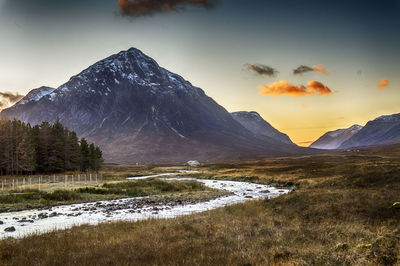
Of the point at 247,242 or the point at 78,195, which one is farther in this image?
the point at 78,195

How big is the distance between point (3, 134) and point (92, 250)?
76060 millimetres

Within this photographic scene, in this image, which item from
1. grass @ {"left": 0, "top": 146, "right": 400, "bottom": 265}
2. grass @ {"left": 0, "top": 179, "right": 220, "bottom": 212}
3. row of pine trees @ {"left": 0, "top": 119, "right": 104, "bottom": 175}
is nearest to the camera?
grass @ {"left": 0, "top": 146, "right": 400, "bottom": 265}

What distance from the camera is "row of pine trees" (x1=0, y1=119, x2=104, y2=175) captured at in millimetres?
69250

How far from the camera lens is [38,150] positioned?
76562 mm

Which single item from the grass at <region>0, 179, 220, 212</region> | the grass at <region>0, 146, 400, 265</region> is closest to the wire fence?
the grass at <region>0, 179, 220, 212</region>

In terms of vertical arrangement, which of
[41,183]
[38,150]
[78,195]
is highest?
[38,150]

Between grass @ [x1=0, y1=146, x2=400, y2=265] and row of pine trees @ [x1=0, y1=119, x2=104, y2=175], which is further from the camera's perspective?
row of pine trees @ [x1=0, y1=119, x2=104, y2=175]

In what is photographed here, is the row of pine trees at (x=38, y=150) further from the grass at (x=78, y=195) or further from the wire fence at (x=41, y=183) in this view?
the grass at (x=78, y=195)

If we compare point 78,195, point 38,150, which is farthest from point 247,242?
point 38,150

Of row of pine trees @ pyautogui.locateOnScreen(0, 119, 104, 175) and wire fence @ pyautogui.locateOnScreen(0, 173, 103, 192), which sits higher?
row of pine trees @ pyautogui.locateOnScreen(0, 119, 104, 175)

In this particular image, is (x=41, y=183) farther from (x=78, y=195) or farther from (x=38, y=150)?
(x=38, y=150)

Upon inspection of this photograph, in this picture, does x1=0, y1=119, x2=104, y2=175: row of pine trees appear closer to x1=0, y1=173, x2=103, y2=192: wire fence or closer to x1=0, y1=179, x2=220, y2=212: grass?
x1=0, y1=173, x2=103, y2=192: wire fence

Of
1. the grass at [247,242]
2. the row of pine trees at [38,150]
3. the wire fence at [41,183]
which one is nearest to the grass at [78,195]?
the wire fence at [41,183]

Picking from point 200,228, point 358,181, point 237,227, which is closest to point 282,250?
point 237,227
